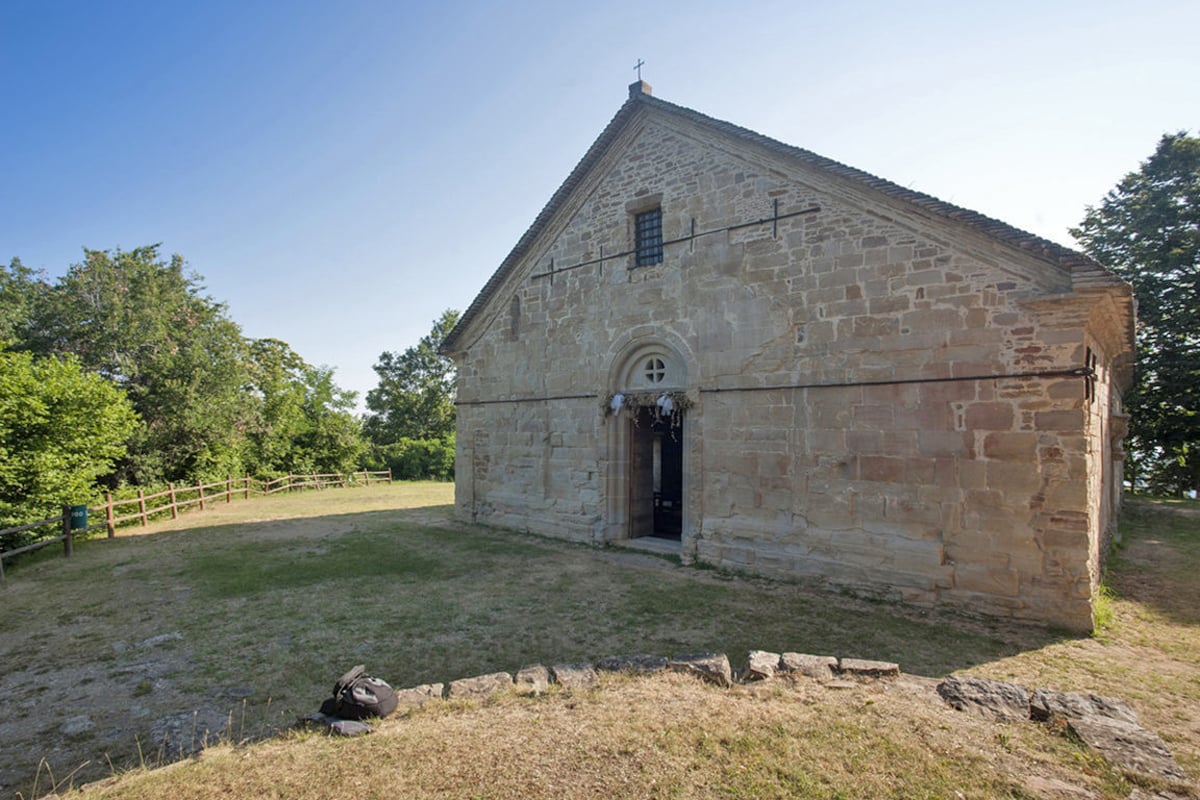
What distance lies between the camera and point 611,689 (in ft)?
18.1

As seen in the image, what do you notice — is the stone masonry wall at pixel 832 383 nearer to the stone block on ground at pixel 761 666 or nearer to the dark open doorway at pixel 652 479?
the dark open doorway at pixel 652 479

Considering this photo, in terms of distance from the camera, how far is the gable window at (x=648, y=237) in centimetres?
1226

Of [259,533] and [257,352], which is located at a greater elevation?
[257,352]

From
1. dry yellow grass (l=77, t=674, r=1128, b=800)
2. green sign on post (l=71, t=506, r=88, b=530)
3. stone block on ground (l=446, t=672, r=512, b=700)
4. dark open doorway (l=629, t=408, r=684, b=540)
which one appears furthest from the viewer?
green sign on post (l=71, t=506, r=88, b=530)

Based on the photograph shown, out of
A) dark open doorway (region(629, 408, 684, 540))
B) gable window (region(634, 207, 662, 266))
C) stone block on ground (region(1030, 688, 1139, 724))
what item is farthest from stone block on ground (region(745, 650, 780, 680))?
gable window (region(634, 207, 662, 266))

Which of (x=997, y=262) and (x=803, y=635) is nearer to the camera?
(x=803, y=635)

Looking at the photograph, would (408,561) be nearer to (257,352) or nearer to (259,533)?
(259,533)

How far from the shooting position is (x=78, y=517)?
13.8 m

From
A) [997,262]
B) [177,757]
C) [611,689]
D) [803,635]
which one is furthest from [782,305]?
[177,757]

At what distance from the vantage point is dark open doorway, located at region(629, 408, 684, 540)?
1293 cm

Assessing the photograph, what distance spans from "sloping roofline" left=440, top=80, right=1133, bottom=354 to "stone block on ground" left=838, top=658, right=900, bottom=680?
556 cm

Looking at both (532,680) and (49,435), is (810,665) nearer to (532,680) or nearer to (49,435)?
(532,680)

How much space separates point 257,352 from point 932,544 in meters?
40.8

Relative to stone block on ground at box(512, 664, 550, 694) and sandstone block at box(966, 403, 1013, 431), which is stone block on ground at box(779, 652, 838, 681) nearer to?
stone block on ground at box(512, 664, 550, 694)
